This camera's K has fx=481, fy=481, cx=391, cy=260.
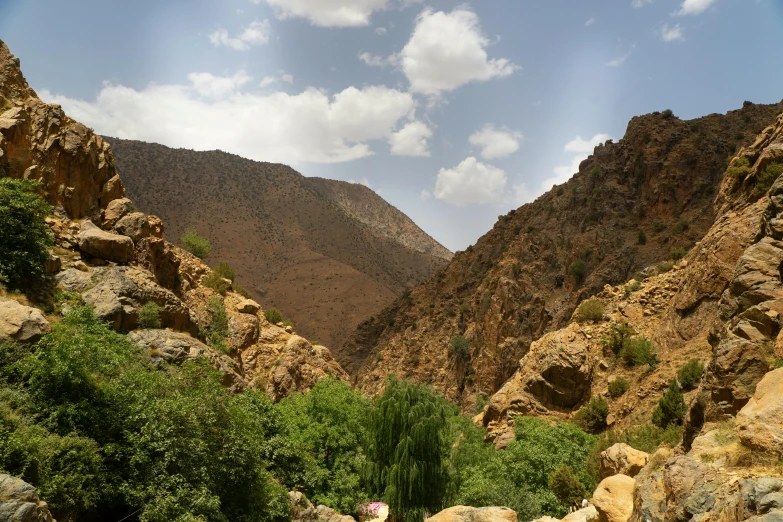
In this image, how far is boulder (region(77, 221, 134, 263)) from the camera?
70.7ft

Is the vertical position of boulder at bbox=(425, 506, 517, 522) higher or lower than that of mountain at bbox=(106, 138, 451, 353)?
lower

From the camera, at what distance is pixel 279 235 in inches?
4058

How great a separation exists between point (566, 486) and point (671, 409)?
16.8 ft

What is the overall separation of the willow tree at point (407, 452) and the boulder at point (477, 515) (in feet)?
21.6

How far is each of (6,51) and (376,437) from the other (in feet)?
83.2

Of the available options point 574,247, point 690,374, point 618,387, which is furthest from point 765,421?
point 574,247

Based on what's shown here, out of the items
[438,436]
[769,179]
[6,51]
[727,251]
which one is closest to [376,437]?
[438,436]

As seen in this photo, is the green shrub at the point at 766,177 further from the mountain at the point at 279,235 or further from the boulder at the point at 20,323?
the mountain at the point at 279,235

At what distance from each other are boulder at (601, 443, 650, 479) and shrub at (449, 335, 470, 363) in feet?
109

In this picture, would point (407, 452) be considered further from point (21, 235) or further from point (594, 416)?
point (21, 235)

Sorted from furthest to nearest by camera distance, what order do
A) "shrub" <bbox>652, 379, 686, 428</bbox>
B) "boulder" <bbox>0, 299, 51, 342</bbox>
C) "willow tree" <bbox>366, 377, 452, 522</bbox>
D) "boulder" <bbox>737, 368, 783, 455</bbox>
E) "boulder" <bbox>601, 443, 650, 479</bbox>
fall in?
"willow tree" <bbox>366, 377, 452, 522</bbox>
"shrub" <bbox>652, 379, 686, 428</bbox>
"boulder" <bbox>0, 299, 51, 342</bbox>
"boulder" <bbox>601, 443, 650, 479</bbox>
"boulder" <bbox>737, 368, 783, 455</bbox>

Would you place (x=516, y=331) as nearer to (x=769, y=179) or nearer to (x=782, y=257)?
(x=769, y=179)

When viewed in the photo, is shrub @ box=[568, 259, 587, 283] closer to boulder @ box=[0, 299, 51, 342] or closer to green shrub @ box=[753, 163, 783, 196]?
green shrub @ box=[753, 163, 783, 196]

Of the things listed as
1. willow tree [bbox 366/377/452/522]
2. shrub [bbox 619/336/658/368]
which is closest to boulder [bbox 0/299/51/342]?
willow tree [bbox 366/377/452/522]
